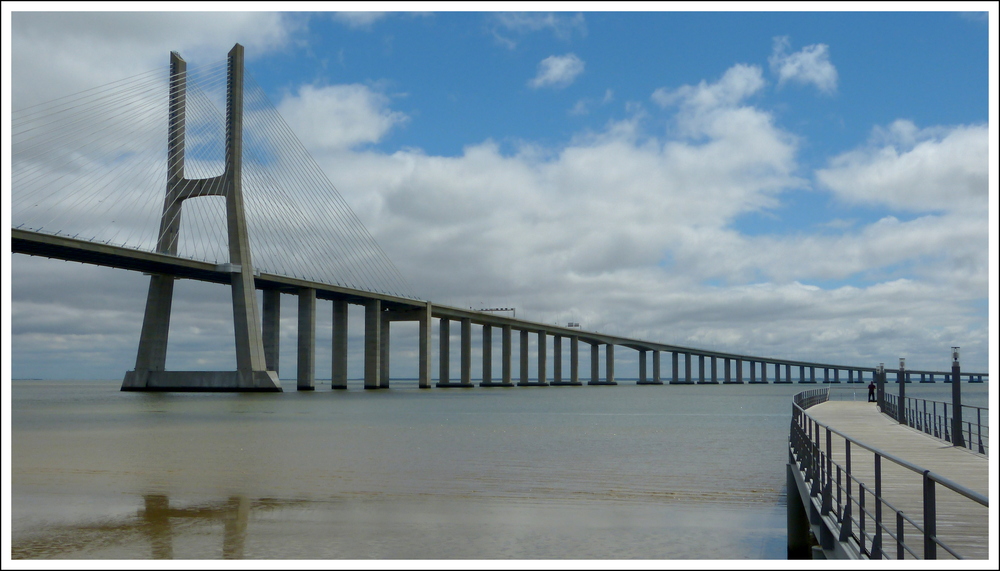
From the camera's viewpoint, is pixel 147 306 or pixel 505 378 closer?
pixel 147 306

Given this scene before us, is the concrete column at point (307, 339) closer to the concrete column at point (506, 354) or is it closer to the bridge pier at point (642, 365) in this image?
the concrete column at point (506, 354)

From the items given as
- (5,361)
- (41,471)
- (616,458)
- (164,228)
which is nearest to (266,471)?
(41,471)

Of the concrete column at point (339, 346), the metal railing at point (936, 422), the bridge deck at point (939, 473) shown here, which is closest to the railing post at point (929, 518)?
the bridge deck at point (939, 473)

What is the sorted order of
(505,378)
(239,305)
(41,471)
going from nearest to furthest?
(41,471)
(239,305)
(505,378)

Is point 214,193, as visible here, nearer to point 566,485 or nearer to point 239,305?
point 239,305

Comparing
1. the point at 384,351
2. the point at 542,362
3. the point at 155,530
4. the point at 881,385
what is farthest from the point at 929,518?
the point at 542,362
